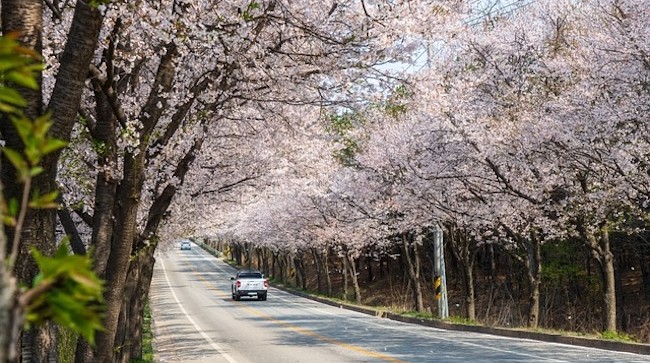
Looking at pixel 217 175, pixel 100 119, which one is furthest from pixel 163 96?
pixel 217 175

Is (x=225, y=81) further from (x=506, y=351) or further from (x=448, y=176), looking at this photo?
(x=448, y=176)

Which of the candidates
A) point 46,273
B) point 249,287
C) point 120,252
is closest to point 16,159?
point 46,273

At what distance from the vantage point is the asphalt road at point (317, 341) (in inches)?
682

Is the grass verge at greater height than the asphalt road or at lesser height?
lesser

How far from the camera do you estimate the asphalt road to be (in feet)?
56.8

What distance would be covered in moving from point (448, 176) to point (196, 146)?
1172cm

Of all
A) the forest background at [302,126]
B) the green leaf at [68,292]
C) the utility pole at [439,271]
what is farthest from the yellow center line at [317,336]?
the green leaf at [68,292]

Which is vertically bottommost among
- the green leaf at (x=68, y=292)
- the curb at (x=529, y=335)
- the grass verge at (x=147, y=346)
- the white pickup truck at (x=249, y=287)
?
the grass verge at (x=147, y=346)

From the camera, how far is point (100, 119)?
27.2 ft

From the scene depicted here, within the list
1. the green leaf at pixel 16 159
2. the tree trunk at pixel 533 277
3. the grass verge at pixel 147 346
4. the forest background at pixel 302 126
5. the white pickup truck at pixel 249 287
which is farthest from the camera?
the white pickup truck at pixel 249 287

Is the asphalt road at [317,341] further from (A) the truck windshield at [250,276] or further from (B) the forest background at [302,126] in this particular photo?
(A) the truck windshield at [250,276]

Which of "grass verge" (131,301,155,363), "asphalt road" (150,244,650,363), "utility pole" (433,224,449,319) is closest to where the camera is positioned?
"asphalt road" (150,244,650,363)

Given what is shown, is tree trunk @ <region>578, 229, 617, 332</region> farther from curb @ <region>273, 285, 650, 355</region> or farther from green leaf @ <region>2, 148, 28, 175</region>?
green leaf @ <region>2, 148, 28, 175</region>

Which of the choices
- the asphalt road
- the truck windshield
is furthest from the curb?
the truck windshield
